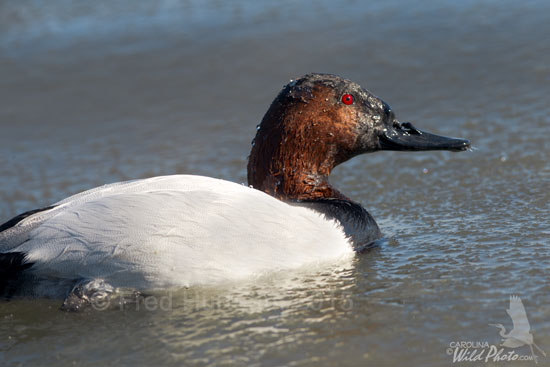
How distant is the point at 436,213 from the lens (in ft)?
16.3

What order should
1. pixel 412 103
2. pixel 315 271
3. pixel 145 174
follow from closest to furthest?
1. pixel 315 271
2. pixel 145 174
3. pixel 412 103

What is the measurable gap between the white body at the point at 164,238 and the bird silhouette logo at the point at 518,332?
112cm

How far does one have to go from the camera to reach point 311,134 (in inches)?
179

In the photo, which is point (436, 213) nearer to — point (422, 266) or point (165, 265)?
point (422, 266)

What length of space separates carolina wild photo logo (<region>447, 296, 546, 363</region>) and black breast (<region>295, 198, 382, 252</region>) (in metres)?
1.30

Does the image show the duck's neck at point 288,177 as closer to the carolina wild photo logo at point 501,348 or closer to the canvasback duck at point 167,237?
the canvasback duck at point 167,237

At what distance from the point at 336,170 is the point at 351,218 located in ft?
6.01

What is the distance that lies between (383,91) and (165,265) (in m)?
4.45

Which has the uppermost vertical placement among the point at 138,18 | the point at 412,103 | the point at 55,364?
the point at 138,18

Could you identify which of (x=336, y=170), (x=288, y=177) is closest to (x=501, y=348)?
(x=288, y=177)

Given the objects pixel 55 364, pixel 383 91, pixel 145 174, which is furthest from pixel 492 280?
pixel 383 91

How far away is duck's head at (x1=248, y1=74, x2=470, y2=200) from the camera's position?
4.50m

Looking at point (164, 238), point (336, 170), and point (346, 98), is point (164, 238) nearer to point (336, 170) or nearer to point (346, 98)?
point (346, 98)

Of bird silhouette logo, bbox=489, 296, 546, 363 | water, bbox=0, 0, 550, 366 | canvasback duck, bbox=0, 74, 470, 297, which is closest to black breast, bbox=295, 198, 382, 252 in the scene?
canvasback duck, bbox=0, 74, 470, 297
